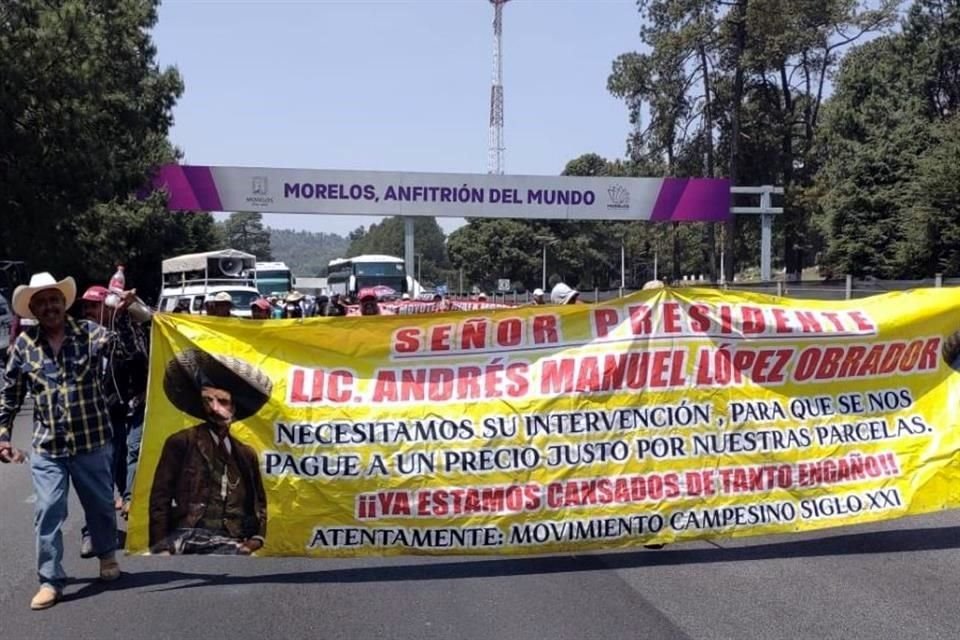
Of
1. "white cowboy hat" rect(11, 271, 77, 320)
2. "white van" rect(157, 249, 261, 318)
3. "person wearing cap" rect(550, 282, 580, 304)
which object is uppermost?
"white cowboy hat" rect(11, 271, 77, 320)

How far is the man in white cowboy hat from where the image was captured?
19.7 ft

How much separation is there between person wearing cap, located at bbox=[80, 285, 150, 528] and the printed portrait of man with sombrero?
103 cm

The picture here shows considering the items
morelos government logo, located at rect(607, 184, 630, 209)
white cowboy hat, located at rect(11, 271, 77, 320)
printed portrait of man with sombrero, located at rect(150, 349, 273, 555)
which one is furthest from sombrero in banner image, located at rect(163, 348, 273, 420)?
morelos government logo, located at rect(607, 184, 630, 209)

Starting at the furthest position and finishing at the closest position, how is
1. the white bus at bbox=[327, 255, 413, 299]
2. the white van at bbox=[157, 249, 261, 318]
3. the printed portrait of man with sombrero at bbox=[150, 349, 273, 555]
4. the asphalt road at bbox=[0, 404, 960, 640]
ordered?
the white bus at bbox=[327, 255, 413, 299]
the white van at bbox=[157, 249, 261, 318]
the printed portrait of man with sombrero at bbox=[150, 349, 273, 555]
the asphalt road at bbox=[0, 404, 960, 640]

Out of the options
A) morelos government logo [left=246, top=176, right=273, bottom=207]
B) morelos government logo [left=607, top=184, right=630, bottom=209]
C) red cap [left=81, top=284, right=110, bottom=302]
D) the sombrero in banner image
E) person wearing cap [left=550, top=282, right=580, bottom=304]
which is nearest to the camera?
the sombrero in banner image

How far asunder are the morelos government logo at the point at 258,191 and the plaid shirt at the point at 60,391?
2689 centimetres

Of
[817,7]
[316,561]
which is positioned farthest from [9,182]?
[817,7]

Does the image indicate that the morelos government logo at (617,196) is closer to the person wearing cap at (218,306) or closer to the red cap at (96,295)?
the person wearing cap at (218,306)

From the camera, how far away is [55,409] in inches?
239

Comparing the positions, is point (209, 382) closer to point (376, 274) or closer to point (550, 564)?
point (550, 564)

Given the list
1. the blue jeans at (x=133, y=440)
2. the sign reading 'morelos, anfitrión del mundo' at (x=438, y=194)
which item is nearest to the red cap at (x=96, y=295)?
the blue jeans at (x=133, y=440)

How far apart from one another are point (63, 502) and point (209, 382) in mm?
1076

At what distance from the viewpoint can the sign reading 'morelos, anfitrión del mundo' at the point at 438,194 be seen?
32656mm

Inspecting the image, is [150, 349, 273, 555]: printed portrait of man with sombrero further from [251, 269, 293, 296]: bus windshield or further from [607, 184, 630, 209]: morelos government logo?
[251, 269, 293, 296]: bus windshield
